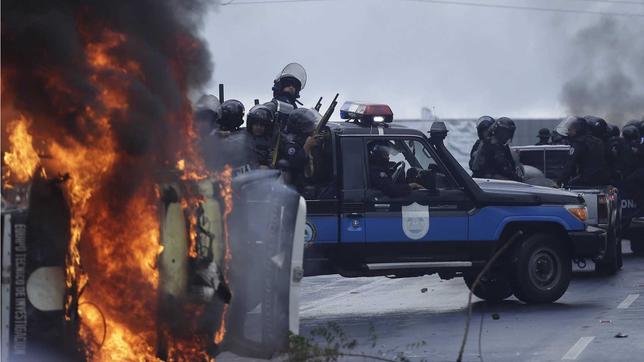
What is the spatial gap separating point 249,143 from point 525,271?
3.31m

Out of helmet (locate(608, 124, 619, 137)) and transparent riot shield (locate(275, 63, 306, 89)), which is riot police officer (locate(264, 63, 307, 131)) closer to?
transparent riot shield (locate(275, 63, 306, 89))

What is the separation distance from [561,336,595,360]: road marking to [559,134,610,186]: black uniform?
657cm

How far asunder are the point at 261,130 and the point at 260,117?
0.46ft

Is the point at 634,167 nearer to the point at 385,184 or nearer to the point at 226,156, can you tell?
the point at 385,184

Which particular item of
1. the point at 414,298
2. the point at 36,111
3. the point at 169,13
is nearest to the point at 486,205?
the point at 414,298

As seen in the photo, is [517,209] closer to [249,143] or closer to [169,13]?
[249,143]

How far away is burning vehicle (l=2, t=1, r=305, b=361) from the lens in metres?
7.32

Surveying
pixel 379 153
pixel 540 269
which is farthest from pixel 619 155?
pixel 379 153

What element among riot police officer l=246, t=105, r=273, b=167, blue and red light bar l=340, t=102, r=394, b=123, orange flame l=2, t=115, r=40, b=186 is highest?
blue and red light bar l=340, t=102, r=394, b=123

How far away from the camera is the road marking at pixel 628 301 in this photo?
13.8 metres

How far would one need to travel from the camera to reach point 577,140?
Result: 17875 millimetres

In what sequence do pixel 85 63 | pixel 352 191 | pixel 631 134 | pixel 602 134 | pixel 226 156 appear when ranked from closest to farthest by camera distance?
pixel 85 63 → pixel 226 156 → pixel 352 191 → pixel 602 134 → pixel 631 134

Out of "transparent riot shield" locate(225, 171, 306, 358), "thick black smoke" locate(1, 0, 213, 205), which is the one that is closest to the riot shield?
"thick black smoke" locate(1, 0, 213, 205)

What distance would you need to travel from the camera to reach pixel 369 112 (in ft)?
43.7
